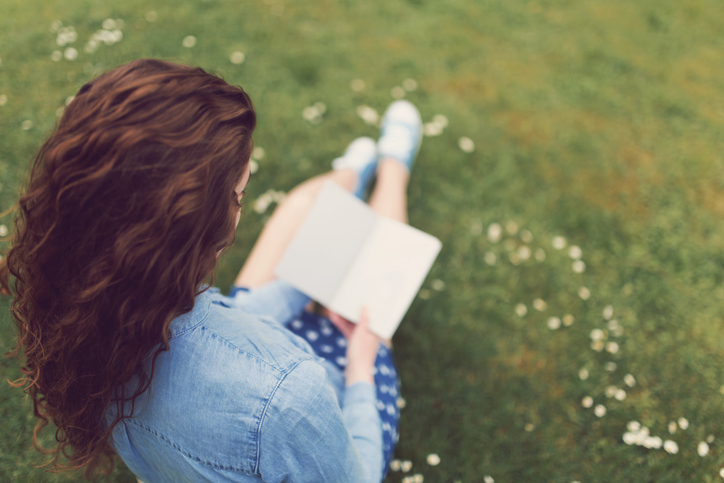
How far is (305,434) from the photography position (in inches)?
35.6

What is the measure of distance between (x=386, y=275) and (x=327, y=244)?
255mm

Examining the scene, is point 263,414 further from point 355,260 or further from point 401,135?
point 401,135

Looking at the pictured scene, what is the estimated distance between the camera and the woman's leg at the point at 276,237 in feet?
5.58

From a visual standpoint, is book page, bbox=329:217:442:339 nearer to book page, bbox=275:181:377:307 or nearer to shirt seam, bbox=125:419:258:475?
book page, bbox=275:181:377:307

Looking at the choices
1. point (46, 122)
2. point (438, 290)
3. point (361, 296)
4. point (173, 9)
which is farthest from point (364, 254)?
point (173, 9)

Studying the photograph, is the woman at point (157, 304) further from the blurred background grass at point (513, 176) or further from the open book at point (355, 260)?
the blurred background grass at point (513, 176)

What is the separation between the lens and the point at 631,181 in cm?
279

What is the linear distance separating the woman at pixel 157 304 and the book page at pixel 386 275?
61cm

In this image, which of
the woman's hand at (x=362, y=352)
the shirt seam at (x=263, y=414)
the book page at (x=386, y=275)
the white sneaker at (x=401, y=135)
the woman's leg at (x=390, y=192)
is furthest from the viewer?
the white sneaker at (x=401, y=135)

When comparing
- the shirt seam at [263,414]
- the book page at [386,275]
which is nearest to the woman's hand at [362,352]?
the book page at [386,275]

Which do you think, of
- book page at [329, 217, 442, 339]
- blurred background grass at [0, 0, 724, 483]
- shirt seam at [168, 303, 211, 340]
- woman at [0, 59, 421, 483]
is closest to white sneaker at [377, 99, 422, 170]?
blurred background grass at [0, 0, 724, 483]

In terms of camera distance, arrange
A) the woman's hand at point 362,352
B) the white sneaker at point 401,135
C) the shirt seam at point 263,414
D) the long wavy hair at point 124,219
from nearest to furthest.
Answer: the long wavy hair at point 124,219, the shirt seam at point 263,414, the woman's hand at point 362,352, the white sneaker at point 401,135

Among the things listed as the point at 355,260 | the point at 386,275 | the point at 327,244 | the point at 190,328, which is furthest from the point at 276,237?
the point at 190,328

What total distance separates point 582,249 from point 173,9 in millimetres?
3174
